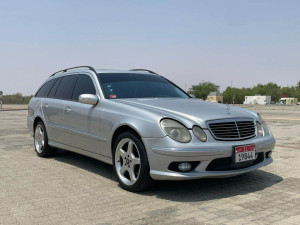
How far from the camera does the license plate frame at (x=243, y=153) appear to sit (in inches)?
160

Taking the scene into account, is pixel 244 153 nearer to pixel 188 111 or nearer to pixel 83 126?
pixel 188 111

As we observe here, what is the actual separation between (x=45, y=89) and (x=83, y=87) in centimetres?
178

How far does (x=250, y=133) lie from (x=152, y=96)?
1653mm

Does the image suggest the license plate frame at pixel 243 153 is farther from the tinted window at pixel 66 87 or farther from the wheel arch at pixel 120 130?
the tinted window at pixel 66 87

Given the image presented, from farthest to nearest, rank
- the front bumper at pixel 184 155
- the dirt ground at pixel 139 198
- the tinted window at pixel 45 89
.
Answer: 1. the tinted window at pixel 45 89
2. the front bumper at pixel 184 155
3. the dirt ground at pixel 139 198

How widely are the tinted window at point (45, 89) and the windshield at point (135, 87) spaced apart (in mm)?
1861

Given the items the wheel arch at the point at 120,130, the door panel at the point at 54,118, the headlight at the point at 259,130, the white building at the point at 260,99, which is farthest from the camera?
the white building at the point at 260,99

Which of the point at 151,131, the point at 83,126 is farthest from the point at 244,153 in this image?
the point at 83,126

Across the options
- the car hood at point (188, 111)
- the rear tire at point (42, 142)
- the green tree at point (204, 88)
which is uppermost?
Result: the green tree at point (204, 88)

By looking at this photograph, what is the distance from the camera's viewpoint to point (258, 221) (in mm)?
3293

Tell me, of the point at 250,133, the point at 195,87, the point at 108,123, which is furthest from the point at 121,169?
the point at 195,87

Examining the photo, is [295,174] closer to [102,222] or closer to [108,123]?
[108,123]

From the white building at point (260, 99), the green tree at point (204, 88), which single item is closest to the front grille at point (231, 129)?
the white building at point (260, 99)

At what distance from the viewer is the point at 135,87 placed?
5.43m
